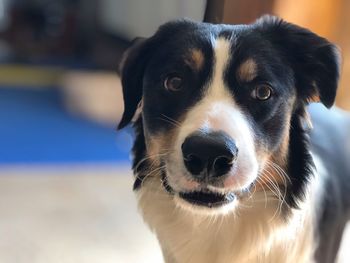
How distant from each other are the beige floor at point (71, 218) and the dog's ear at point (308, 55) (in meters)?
0.55

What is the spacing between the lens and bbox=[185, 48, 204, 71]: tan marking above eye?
104 cm

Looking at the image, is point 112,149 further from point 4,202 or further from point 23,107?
point 23,107

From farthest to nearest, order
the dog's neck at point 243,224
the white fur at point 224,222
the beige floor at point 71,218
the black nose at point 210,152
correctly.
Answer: the beige floor at point 71,218, the dog's neck at point 243,224, the white fur at point 224,222, the black nose at point 210,152

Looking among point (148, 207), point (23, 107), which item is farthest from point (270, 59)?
point (23, 107)

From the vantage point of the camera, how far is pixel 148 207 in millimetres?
1225

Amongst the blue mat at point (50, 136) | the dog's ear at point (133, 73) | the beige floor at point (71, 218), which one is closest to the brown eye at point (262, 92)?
the dog's ear at point (133, 73)

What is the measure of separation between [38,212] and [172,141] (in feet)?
3.91

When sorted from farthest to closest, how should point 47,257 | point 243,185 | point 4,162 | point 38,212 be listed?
point 4,162 < point 38,212 < point 47,257 < point 243,185

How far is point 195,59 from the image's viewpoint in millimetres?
1047

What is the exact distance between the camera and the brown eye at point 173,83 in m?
1.07

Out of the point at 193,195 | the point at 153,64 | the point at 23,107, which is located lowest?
the point at 23,107

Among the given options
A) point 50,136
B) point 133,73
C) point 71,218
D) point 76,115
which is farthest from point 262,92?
point 76,115

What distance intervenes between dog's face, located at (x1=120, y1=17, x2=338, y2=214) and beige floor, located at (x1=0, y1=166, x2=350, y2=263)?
0.52 meters

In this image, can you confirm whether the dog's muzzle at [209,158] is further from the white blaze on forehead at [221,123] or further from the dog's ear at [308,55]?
the dog's ear at [308,55]
